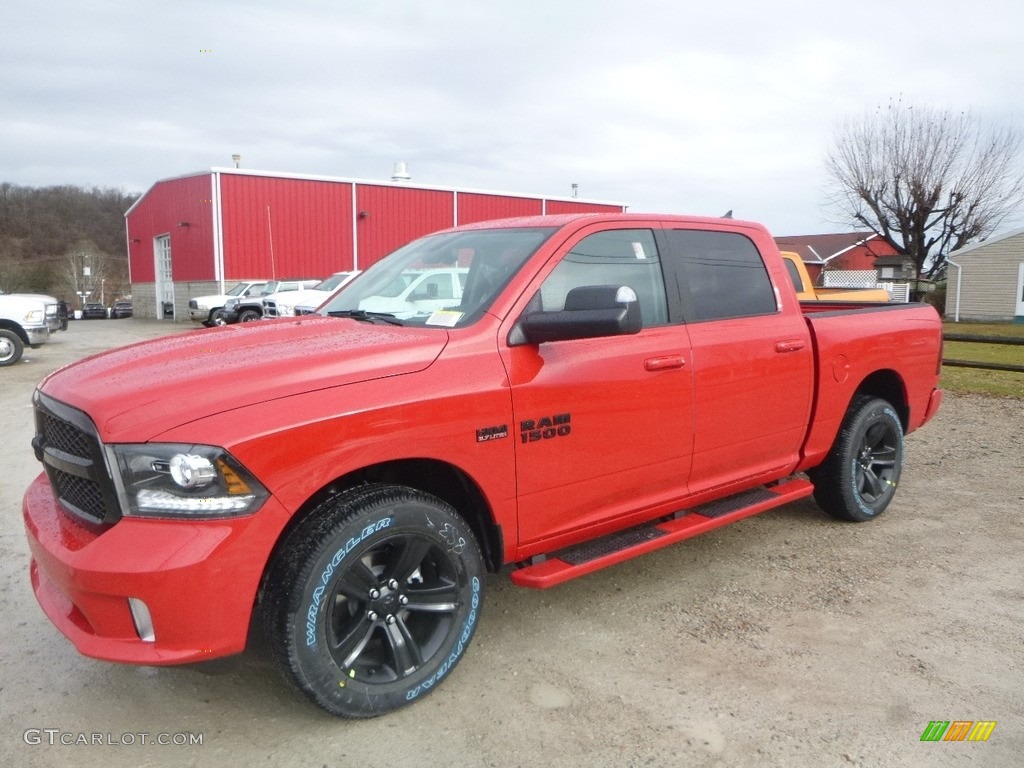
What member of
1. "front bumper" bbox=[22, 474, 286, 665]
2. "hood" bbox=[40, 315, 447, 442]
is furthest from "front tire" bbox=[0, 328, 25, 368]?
"front bumper" bbox=[22, 474, 286, 665]

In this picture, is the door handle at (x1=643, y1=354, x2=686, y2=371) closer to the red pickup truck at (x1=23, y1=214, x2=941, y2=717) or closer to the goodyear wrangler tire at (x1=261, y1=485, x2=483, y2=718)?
the red pickup truck at (x1=23, y1=214, x2=941, y2=717)

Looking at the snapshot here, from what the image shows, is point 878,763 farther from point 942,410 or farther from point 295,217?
point 295,217

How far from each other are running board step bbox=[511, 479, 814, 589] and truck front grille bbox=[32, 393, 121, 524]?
1.53m

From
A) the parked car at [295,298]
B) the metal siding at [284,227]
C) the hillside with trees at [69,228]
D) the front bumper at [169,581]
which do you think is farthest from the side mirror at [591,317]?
the hillside with trees at [69,228]

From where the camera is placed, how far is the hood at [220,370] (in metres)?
2.45

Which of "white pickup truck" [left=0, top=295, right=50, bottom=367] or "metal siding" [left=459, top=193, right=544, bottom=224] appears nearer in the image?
"white pickup truck" [left=0, top=295, right=50, bottom=367]

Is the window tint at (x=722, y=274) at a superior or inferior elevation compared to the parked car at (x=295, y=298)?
superior

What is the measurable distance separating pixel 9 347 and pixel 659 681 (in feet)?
49.2

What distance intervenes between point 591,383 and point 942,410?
7.43 meters

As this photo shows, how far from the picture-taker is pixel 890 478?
201 inches

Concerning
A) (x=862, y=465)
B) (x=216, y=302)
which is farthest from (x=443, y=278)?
(x=216, y=302)

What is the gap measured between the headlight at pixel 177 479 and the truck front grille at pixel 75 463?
81mm

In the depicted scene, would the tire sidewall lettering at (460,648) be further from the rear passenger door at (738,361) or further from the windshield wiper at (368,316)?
the rear passenger door at (738,361)

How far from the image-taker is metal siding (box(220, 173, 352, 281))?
29.0 meters
